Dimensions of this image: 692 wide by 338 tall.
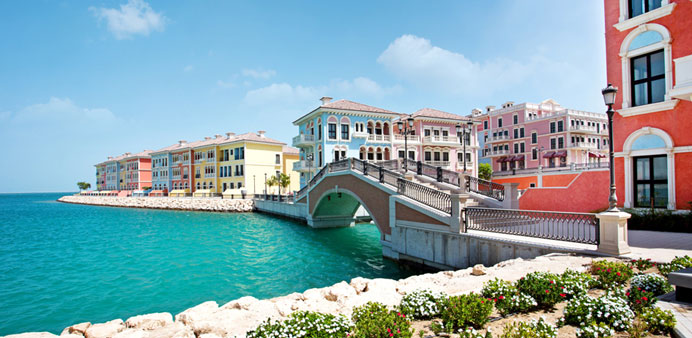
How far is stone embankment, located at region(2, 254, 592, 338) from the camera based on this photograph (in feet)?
25.3

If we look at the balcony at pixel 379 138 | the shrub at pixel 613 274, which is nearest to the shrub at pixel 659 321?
the shrub at pixel 613 274

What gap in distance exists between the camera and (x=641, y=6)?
15242mm

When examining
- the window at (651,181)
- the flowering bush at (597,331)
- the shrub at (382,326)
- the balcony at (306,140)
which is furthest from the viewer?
the balcony at (306,140)

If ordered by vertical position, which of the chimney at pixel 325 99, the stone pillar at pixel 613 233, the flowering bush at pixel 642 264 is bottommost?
Result: the flowering bush at pixel 642 264

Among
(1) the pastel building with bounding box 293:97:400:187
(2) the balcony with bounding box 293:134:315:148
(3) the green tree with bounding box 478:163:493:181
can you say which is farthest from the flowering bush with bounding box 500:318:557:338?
(3) the green tree with bounding box 478:163:493:181

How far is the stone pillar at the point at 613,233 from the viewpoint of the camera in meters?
9.47

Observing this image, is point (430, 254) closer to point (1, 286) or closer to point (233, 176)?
point (1, 286)

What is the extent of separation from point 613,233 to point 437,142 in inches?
1401

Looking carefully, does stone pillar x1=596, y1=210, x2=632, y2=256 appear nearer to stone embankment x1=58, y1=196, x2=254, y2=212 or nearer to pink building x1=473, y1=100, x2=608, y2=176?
pink building x1=473, y1=100, x2=608, y2=176

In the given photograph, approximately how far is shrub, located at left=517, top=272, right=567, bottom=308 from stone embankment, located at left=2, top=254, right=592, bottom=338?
5.63 ft

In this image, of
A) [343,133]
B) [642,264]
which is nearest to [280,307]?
[642,264]

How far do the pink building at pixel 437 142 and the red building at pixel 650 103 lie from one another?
2822cm

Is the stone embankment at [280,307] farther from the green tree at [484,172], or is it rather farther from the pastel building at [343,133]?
the green tree at [484,172]

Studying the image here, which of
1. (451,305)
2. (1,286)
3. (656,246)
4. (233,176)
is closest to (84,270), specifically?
(1,286)
